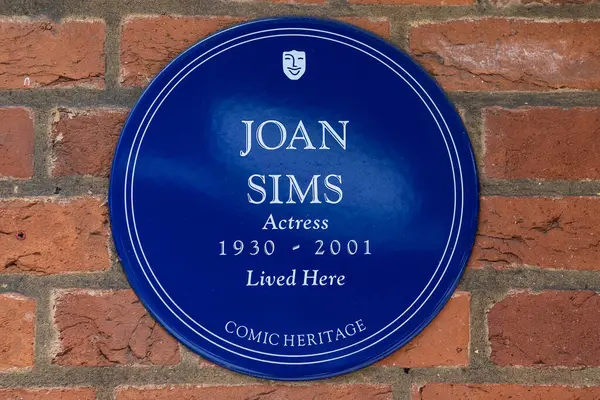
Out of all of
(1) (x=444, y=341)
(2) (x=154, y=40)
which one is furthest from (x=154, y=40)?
(1) (x=444, y=341)

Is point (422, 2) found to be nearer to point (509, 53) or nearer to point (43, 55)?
point (509, 53)

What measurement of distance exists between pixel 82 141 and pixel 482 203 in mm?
458

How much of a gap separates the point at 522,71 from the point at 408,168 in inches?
7.0

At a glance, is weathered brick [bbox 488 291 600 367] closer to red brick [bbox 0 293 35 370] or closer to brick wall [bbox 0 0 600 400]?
brick wall [bbox 0 0 600 400]

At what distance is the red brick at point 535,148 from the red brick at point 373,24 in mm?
148

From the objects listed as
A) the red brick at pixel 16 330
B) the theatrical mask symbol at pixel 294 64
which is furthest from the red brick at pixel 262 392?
the theatrical mask symbol at pixel 294 64

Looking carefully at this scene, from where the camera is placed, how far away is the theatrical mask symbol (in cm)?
80

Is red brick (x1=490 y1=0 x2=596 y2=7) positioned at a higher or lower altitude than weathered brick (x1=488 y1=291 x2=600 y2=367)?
higher

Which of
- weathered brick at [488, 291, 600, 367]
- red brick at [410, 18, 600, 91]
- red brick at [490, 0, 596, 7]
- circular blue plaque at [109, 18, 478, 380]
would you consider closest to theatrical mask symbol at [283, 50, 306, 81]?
circular blue plaque at [109, 18, 478, 380]

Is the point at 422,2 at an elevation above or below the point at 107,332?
above

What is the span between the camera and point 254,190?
0.80 metres

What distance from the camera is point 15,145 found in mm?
800

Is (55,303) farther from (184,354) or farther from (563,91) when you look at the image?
(563,91)

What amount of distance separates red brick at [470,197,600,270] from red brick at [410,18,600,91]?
0.44ft
